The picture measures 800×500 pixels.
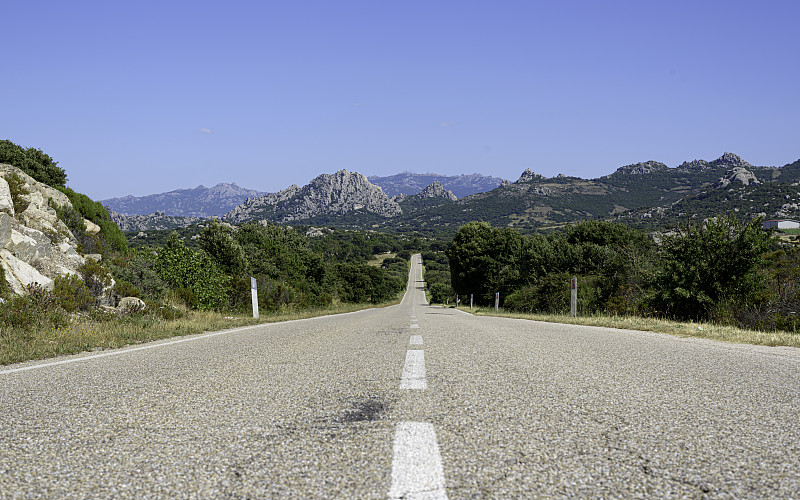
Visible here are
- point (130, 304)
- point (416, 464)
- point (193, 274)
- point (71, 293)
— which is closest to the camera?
point (416, 464)

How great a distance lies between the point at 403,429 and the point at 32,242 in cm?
1297

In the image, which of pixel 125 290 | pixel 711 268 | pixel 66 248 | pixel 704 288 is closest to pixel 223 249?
pixel 66 248

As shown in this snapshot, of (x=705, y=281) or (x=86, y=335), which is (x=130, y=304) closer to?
(x=86, y=335)

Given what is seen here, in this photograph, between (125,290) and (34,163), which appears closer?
(125,290)

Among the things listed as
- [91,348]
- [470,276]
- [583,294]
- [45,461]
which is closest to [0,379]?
[91,348]

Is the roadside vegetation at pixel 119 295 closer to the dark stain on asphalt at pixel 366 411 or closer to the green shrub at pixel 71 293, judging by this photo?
the green shrub at pixel 71 293

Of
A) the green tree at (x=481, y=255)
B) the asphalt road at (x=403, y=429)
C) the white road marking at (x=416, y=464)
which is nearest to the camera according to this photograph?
the white road marking at (x=416, y=464)

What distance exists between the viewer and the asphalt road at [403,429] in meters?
2.15

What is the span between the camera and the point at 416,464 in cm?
232

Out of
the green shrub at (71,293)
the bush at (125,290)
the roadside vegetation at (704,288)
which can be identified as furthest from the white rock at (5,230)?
A: the roadside vegetation at (704,288)

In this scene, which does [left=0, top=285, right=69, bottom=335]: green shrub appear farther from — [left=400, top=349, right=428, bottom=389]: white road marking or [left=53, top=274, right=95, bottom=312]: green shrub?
[left=400, top=349, right=428, bottom=389]: white road marking

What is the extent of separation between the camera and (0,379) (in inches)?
188

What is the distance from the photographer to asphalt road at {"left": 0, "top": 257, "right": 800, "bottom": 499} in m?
2.15

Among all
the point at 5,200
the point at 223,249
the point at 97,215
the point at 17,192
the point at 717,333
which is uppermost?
the point at 17,192
